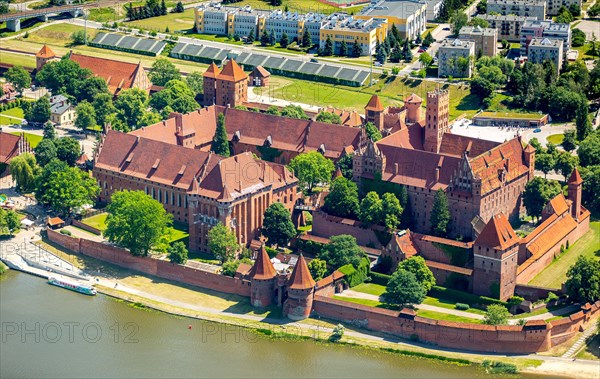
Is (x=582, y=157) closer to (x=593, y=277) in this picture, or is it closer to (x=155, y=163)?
(x=593, y=277)

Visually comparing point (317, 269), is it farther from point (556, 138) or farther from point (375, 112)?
point (556, 138)

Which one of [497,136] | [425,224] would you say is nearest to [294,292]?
[425,224]

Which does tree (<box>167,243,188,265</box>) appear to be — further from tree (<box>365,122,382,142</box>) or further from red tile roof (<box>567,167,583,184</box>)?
red tile roof (<box>567,167,583,184</box>)

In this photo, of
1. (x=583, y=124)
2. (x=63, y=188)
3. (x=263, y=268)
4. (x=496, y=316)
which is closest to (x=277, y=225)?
(x=263, y=268)

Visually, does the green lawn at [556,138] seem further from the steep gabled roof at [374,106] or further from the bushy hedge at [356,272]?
the bushy hedge at [356,272]

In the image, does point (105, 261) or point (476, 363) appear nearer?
point (476, 363)
